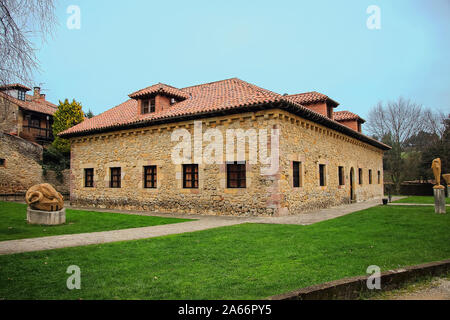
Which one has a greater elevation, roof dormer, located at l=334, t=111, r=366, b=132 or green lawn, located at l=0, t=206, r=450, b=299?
roof dormer, located at l=334, t=111, r=366, b=132

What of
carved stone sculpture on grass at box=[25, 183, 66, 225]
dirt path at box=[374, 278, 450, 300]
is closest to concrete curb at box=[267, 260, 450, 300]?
dirt path at box=[374, 278, 450, 300]

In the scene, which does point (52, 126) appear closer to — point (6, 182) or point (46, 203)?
point (6, 182)

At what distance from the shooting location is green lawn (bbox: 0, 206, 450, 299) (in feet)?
12.8

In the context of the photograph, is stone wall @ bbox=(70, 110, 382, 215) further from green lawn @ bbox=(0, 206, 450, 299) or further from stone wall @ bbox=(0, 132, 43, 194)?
stone wall @ bbox=(0, 132, 43, 194)

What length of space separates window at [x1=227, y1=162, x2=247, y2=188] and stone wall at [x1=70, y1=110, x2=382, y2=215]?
0.76 feet

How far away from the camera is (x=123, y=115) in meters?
18.4

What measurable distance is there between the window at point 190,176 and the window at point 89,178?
23.1 feet

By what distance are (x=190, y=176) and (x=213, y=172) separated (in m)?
1.37

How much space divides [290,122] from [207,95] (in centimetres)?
512

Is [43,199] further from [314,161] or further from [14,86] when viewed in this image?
[314,161]

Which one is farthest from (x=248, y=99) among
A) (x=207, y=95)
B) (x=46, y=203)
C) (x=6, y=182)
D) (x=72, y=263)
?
(x=6, y=182)

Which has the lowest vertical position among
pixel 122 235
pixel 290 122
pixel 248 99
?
pixel 122 235

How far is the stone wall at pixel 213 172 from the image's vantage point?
1256 centimetres

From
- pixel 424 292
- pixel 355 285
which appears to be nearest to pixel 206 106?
pixel 355 285
